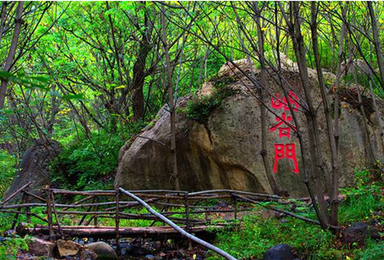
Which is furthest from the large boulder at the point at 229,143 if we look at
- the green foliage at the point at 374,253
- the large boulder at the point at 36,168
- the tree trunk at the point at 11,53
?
the tree trunk at the point at 11,53

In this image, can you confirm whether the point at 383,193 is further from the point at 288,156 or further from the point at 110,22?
the point at 110,22

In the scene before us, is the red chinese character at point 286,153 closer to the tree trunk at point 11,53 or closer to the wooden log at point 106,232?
the wooden log at point 106,232

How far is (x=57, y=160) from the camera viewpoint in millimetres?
10992

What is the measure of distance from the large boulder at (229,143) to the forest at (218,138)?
1.2 inches

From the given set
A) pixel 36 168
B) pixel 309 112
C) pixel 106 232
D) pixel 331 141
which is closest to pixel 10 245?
pixel 106 232

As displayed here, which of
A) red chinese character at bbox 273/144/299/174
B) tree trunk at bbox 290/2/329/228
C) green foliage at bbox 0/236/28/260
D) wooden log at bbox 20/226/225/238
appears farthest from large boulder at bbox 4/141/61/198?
tree trunk at bbox 290/2/329/228

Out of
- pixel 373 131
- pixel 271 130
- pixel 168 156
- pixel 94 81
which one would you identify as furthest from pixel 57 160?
pixel 373 131

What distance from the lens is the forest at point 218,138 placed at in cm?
390

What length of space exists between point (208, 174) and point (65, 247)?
4.39 meters

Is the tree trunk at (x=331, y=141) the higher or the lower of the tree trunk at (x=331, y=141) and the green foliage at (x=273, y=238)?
the higher

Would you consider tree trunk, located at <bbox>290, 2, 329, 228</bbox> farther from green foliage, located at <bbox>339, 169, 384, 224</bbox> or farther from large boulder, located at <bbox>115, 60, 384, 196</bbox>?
large boulder, located at <bbox>115, 60, 384, 196</bbox>

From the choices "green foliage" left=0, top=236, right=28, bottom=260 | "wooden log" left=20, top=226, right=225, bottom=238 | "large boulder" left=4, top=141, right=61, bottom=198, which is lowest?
"wooden log" left=20, top=226, right=225, bottom=238

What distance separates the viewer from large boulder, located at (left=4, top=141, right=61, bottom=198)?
433 inches

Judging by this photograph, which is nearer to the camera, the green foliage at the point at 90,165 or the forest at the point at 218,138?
the forest at the point at 218,138
